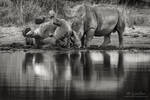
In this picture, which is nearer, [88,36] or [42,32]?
[88,36]

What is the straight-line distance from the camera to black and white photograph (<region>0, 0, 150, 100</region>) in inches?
298

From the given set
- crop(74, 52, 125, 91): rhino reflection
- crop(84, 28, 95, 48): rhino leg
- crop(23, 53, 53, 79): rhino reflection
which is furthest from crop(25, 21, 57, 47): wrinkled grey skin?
crop(74, 52, 125, 91): rhino reflection

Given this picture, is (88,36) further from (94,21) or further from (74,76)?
(74,76)

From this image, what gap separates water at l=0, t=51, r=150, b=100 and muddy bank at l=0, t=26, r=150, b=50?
1673 mm

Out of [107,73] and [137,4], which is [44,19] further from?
[107,73]

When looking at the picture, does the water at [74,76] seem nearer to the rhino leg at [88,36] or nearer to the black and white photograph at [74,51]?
the black and white photograph at [74,51]

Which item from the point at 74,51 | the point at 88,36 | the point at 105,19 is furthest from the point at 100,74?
the point at 105,19

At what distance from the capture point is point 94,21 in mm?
13961

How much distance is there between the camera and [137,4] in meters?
20.0

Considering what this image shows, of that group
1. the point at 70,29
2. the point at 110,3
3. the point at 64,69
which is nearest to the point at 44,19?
the point at 70,29

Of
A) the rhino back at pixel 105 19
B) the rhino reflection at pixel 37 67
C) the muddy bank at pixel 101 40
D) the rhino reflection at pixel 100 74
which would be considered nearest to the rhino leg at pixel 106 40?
the muddy bank at pixel 101 40

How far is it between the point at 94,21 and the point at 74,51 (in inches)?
35.3

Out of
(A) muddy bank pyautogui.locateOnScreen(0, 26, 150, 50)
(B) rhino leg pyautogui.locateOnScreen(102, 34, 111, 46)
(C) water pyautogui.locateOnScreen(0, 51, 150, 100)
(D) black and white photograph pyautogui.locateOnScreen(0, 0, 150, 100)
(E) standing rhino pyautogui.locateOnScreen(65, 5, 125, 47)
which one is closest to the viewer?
(C) water pyautogui.locateOnScreen(0, 51, 150, 100)

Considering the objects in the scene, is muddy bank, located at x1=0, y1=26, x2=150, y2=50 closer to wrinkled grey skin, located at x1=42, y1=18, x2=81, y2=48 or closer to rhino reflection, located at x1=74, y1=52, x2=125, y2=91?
wrinkled grey skin, located at x1=42, y1=18, x2=81, y2=48
